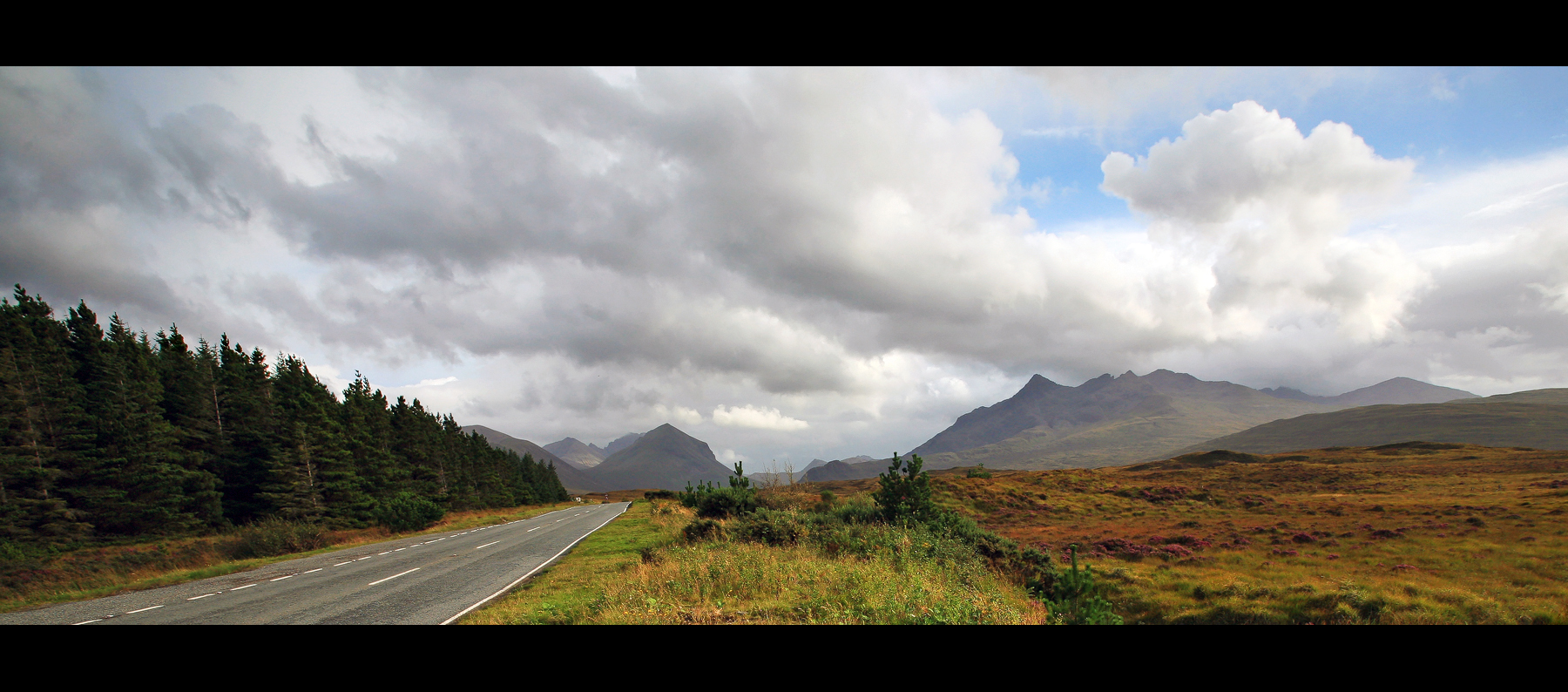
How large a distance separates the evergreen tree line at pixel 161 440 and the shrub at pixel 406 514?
0.35m

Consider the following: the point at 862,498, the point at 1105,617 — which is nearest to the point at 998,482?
the point at 862,498

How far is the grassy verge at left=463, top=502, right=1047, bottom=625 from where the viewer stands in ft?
32.1

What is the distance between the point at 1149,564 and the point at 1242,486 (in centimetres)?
5235

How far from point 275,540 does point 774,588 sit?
87.5 feet

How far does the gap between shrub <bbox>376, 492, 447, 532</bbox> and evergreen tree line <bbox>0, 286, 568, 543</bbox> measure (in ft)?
1.13

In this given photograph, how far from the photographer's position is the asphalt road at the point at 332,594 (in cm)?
1171

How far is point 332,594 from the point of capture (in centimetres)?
1385

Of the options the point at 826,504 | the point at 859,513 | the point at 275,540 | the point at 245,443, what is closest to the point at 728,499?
the point at 859,513

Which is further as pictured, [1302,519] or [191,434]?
[1302,519]
